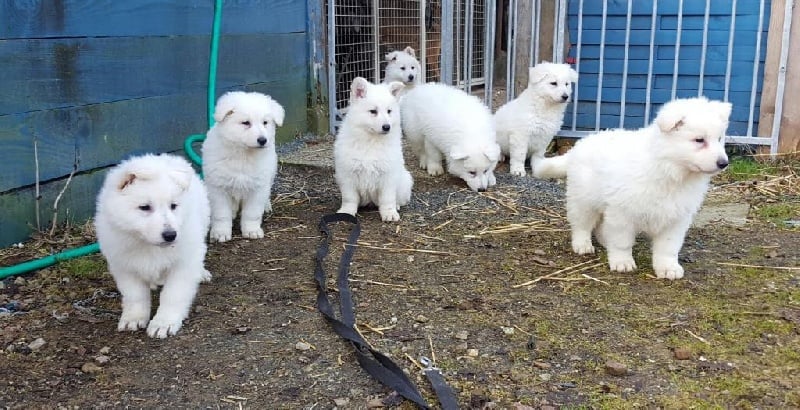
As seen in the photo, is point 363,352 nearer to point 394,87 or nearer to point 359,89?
point 359,89

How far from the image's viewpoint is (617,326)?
3.54m

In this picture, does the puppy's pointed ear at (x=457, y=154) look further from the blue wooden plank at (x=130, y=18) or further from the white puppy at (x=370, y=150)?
the blue wooden plank at (x=130, y=18)

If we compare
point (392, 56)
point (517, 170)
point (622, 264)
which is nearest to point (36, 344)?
point (622, 264)

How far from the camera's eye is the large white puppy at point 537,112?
276 inches

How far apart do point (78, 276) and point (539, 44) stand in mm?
5514

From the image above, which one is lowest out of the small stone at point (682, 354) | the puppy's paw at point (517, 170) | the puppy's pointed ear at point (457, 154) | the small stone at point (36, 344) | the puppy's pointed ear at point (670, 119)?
the small stone at point (36, 344)

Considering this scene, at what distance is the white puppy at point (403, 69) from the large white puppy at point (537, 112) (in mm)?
2178

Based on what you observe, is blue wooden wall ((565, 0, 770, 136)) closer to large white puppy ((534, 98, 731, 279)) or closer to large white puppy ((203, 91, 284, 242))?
large white puppy ((534, 98, 731, 279))

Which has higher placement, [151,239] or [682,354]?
[151,239]

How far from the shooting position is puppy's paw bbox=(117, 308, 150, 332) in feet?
11.5

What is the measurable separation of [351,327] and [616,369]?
4.11 feet

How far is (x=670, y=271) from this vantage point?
13.6ft

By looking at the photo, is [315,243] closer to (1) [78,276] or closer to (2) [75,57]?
(1) [78,276]

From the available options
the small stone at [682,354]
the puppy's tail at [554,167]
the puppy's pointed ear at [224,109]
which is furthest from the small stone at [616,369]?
the puppy's pointed ear at [224,109]
